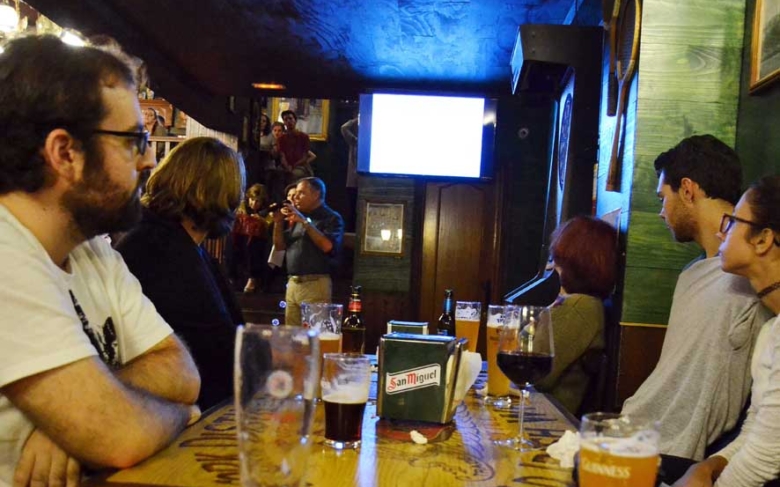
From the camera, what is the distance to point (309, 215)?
6.09 metres

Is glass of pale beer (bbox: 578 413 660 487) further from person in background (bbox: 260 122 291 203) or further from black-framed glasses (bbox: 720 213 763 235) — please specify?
person in background (bbox: 260 122 291 203)

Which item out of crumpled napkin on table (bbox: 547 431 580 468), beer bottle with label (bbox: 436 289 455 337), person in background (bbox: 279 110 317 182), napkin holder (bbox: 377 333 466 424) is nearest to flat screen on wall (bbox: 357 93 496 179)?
person in background (bbox: 279 110 317 182)

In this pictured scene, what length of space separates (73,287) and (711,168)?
2.06 meters

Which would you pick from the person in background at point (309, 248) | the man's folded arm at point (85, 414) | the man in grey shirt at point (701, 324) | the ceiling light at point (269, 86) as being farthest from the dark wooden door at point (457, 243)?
the man's folded arm at point (85, 414)

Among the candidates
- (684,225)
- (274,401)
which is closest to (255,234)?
(684,225)

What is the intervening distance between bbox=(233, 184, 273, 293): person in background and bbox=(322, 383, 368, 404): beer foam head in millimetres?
6161

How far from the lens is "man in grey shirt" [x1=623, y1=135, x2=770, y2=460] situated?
208cm

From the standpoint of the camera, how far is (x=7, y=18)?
5.01 m

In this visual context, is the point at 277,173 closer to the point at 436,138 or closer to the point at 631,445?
the point at 436,138

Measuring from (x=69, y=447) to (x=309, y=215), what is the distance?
5.03 metres

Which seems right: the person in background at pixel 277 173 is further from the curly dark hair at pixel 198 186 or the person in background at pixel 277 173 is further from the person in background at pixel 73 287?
the person in background at pixel 73 287

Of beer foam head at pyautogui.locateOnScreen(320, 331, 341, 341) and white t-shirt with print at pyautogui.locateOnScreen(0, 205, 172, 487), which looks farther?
beer foam head at pyautogui.locateOnScreen(320, 331, 341, 341)

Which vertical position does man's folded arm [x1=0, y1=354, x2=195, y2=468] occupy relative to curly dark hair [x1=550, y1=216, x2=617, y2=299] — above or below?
below

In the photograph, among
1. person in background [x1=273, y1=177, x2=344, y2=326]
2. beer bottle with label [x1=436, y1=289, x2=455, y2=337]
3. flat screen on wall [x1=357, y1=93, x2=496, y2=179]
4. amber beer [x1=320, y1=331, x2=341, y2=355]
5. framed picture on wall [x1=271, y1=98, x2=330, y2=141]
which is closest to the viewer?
amber beer [x1=320, y1=331, x2=341, y2=355]
